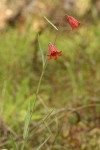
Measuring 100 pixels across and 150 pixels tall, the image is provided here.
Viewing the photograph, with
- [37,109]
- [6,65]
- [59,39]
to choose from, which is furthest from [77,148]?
[59,39]

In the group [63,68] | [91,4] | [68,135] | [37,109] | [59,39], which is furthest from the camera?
[91,4]

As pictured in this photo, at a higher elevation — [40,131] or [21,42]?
[21,42]

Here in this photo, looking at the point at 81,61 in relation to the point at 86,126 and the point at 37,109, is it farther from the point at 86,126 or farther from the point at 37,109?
the point at 86,126

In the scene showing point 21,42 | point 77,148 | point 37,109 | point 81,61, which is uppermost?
point 21,42

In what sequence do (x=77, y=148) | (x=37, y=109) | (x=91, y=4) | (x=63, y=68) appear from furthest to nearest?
(x=91, y=4)
(x=63, y=68)
(x=37, y=109)
(x=77, y=148)

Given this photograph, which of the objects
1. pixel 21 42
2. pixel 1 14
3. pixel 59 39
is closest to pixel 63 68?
pixel 21 42

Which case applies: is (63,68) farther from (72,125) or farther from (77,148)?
(77,148)

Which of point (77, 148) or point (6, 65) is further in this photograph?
point (6, 65)
